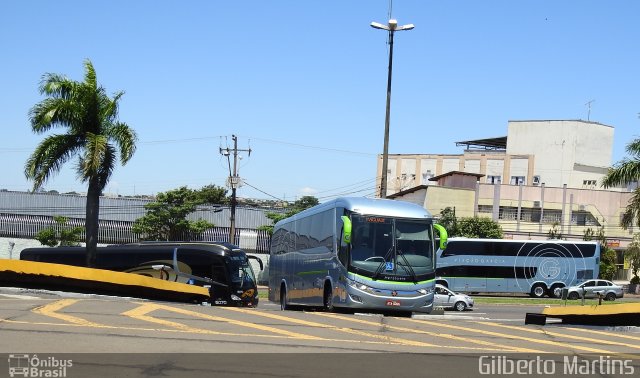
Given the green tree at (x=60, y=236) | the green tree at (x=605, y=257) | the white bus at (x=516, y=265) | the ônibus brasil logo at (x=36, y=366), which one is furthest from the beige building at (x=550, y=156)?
the ônibus brasil logo at (x=36, y=366)

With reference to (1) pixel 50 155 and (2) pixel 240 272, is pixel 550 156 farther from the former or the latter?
(1) pixel 50 155

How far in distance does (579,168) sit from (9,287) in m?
74.4

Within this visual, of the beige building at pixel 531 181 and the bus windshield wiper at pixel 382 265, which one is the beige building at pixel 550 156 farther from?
the bus windshield wiper at pixel 382 265

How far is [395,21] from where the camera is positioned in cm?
3219

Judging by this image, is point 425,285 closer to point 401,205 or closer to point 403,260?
point 403,260

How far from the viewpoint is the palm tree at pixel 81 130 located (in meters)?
27.5

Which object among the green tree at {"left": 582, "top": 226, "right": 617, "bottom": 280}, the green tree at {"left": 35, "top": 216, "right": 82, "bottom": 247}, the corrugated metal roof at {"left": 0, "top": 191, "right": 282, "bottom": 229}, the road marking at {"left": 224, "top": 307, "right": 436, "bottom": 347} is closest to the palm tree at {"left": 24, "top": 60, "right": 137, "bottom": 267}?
the road marking at {"left": 224, "top": 307, "right": 436, "bottom": 347}

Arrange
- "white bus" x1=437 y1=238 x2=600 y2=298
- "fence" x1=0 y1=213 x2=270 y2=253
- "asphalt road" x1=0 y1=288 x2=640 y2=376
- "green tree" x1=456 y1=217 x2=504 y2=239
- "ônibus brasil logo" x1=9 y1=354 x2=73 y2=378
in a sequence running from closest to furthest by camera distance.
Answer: "ônibus brasil logo" x1=9 y1=354 x2=73 y2=378
"asphalt road" x1=0 y1=288 x2=640 y2=376
"white bus" x1=437 y1=238 x2=600 y2=298
"fence" x1=0 y1=213 x2=270 y2=253
"green tree" x1=456 y1=217 x2=504 y2=239

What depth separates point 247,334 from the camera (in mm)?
12156

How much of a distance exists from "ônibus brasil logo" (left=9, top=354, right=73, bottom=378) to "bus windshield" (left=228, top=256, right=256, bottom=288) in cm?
2348

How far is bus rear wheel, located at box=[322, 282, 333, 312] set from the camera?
71.2ft

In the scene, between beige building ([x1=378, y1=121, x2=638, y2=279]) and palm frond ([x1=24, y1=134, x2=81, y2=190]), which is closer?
palm frond ([x1=24, y1=134, x2=81, y2=190])

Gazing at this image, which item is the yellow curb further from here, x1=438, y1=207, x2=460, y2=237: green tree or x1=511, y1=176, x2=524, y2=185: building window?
x1=511, y1=176, x2=524, y2=185: building window

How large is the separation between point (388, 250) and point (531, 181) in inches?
2670
